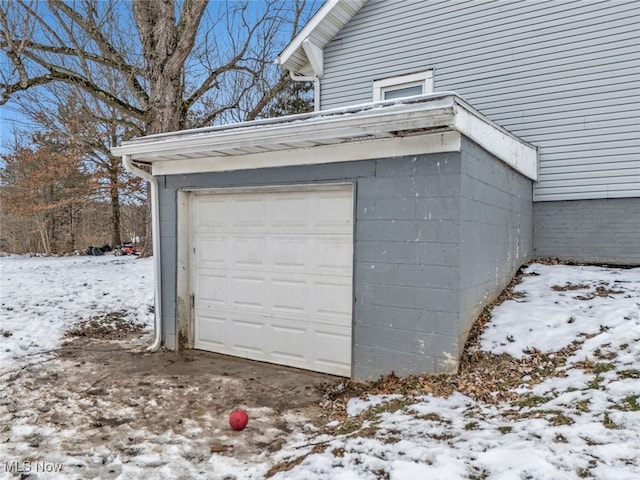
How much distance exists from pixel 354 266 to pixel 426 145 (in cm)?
147

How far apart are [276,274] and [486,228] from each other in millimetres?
2569

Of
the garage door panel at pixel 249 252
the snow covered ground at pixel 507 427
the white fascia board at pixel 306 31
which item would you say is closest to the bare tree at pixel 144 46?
the white fascia board at pixel 306 31

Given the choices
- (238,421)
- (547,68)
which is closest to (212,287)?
(238,421)

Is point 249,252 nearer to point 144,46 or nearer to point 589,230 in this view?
point 589,230

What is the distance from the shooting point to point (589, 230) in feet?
22.3

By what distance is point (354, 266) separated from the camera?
4.70 m

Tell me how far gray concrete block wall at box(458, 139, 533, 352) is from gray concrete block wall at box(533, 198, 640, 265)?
90 cm

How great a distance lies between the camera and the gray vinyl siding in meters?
6.48

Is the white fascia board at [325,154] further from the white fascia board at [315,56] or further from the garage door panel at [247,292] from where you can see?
the white fascia board at [315,56]

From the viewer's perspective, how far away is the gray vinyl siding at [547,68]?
21.3 ft

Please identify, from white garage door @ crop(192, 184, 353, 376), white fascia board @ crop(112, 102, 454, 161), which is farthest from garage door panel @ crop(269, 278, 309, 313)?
white fascia board @ crop(112, 102, 454, 161)

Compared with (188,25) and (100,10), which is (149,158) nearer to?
(188,25)

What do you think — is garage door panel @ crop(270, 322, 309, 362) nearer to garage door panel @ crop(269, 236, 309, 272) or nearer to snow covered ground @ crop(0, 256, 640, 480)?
garage door panel @ crop(269, 236, 309, 272)

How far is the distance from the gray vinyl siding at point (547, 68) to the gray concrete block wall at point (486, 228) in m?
1.24
